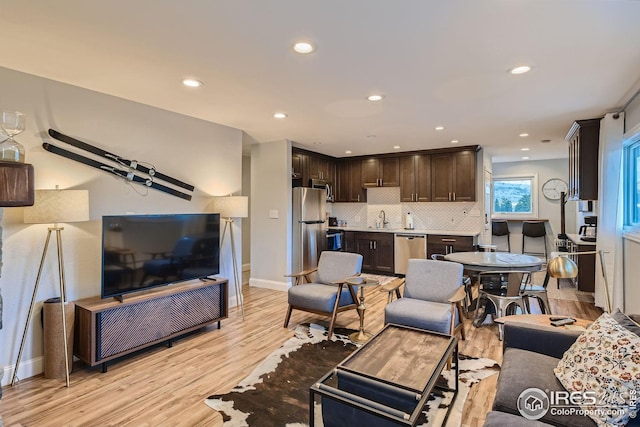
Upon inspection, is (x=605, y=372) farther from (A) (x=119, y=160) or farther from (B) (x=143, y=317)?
(A) (x=119, y=160)

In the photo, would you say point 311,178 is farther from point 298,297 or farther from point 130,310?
point 130,310

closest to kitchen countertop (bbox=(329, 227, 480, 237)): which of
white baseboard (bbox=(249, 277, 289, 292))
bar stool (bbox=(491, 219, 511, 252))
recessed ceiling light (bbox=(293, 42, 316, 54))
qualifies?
white baseboard (bbox=(249, 277, 289, 292))

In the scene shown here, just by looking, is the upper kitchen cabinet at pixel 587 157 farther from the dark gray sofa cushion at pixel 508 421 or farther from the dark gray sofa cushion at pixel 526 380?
the dark gray sofa cushion at pixel 508 421

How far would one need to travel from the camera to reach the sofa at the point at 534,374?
59.0 inches

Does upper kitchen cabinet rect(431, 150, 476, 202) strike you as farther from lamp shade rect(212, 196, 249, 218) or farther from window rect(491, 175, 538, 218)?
lamp shade rect(212, 196, 249, 218)

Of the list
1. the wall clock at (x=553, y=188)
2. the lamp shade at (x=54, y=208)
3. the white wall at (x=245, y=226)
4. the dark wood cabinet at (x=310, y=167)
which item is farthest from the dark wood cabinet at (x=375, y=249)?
the lamp shade at (x=54, y=208)

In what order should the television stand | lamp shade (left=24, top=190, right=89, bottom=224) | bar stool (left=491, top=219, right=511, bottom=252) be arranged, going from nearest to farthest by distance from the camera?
lamp shade (left=24, top=190, right=89, bottom=224)
the television stand
bar stool (left=491, top=219, right=511, bottom=252)

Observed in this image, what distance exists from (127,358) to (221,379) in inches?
42.2

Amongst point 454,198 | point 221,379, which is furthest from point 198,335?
point 454,198

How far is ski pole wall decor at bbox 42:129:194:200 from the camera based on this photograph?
2957mm

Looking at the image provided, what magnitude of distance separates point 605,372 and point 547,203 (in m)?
8.45

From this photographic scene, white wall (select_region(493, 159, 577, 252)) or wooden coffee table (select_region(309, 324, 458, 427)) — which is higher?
white wall (select_region(493, 159, 577, 252))

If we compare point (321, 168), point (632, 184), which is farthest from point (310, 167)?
point (632, 184)

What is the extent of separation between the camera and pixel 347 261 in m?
4.04
